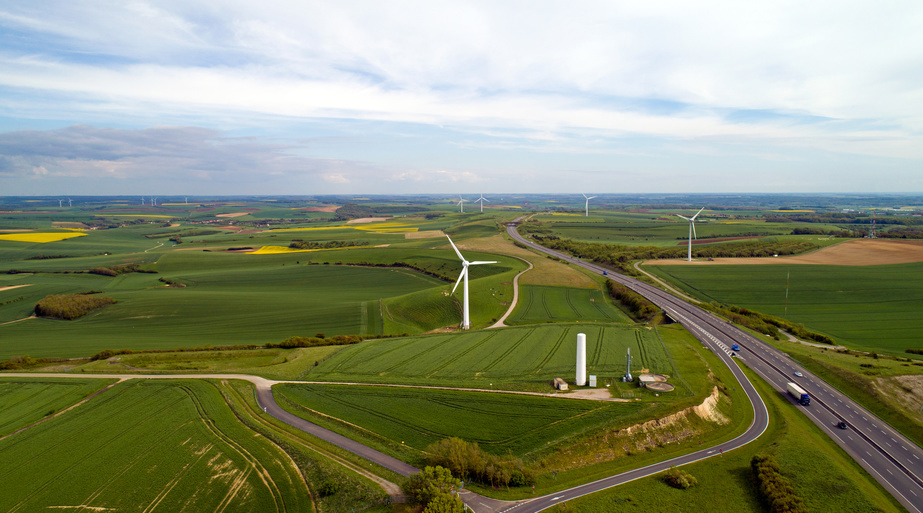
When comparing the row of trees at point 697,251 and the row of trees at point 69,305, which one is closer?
the row of trees at point 69,305

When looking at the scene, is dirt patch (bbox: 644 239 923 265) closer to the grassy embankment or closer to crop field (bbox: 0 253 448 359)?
the grassy embankment

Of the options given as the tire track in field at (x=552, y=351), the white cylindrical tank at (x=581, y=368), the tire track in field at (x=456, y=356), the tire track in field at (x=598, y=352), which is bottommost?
the tire track in field at (x=456, y=356)

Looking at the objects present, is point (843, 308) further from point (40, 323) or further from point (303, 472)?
point (40, 323)

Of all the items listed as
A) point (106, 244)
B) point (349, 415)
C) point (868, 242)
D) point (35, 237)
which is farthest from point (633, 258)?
point (35, 237)

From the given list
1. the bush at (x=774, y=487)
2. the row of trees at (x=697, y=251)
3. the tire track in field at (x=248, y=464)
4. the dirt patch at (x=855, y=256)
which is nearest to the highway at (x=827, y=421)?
the bush at (x=774, y=487)

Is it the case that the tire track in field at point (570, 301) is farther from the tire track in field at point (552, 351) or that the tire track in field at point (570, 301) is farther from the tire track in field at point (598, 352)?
the tire track in field at point (598, 352)

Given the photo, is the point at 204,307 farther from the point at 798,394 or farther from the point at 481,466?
the point at 798,394

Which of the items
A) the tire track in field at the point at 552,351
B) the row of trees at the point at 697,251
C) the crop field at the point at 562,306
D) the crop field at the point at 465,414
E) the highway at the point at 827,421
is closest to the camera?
the highway at the point at 827,421
